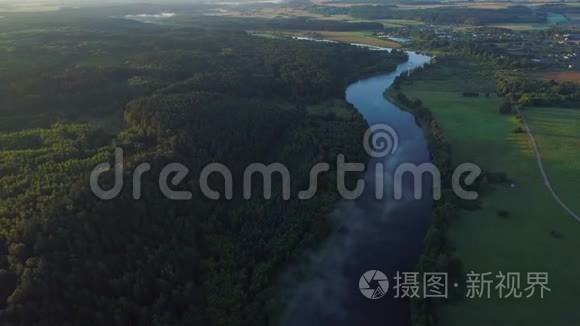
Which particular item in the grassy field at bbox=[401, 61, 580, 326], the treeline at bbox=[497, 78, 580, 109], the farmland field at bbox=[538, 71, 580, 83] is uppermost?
the farmland field at bbox=[538, 71, 580, 83]

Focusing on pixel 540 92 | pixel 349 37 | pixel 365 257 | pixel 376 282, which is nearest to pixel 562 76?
pixel 540 92

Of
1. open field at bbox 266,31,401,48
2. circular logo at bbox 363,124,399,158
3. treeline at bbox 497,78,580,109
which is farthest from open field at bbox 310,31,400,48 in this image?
circular logo at bbox 363,124,399,158

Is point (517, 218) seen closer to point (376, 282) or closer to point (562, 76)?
point (376, 282)

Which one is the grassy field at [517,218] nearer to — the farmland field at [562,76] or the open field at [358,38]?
the farmland field at [562,76]

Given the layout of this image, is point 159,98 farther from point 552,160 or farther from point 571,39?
point 571,39

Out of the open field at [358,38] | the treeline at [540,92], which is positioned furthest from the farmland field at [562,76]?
the open field at [358,38]

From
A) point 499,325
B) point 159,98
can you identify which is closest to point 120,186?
point 159,98

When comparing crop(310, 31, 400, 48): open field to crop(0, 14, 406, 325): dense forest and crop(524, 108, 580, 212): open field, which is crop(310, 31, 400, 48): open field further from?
crop(524, 108, 580, 212): open field
